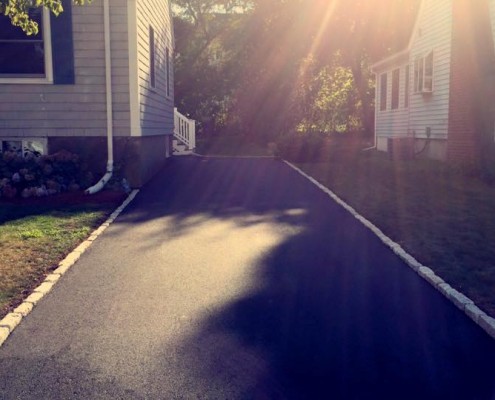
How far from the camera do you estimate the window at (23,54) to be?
1114cm

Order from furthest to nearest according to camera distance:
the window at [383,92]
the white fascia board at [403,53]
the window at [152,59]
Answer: the window at [383,92], the white fascia board at [403,53], the window at [152,59]

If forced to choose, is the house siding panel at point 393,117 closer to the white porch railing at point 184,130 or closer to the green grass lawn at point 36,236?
the white porch railing at point 184,130

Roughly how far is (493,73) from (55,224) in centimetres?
1012

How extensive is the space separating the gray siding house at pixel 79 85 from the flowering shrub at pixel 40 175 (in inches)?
20.2

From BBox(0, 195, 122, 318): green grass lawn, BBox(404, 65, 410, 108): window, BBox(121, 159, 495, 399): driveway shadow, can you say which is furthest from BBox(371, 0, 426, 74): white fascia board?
BBox(121, 159, 495, 399): driveway shadow

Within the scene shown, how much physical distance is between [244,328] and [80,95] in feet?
26.8

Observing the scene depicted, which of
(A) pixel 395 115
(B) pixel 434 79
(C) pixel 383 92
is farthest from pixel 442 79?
(C) pixel 383 92

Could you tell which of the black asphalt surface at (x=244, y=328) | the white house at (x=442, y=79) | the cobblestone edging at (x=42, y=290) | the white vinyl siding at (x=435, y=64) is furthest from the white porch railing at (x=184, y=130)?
the black asphalt surface at (x=244, y=328)

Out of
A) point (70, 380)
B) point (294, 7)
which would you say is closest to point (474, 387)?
point (70, 380)

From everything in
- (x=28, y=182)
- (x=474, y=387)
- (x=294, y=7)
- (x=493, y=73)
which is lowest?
(x=474, y=387)

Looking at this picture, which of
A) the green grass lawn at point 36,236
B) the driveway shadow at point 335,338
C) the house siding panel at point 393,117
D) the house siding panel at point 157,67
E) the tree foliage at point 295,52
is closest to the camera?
the driveway shadow at point 335,338

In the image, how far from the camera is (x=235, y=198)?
11.2 m

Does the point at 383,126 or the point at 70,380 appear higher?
the point at 383,126

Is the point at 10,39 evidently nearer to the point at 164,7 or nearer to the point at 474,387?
the point at 164,7
